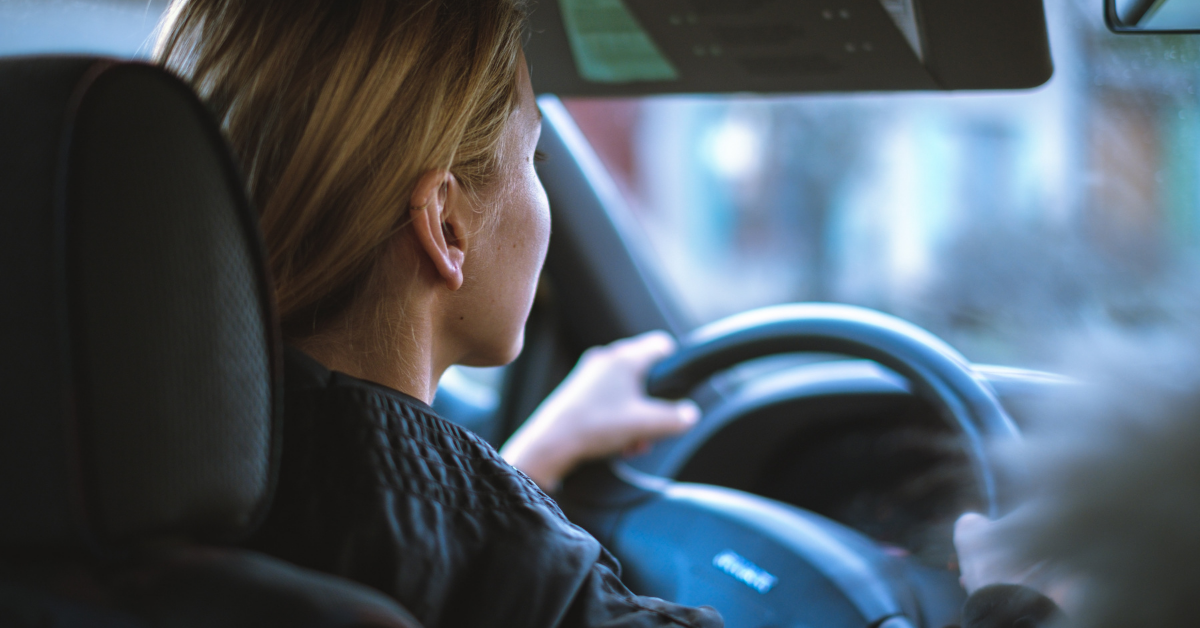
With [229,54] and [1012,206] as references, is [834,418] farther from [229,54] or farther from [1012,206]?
[229,54]

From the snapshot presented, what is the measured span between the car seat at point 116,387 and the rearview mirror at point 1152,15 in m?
0.99

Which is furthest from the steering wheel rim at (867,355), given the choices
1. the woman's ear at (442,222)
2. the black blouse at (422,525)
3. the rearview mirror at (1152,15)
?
the woman's ear at (442,222)

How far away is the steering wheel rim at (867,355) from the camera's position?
135 centimetres

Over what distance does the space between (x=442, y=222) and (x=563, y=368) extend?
1436mm

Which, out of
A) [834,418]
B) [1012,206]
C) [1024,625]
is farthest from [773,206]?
[1024,625]

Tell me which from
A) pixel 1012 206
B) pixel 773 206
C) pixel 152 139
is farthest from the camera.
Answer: pixel 773 206

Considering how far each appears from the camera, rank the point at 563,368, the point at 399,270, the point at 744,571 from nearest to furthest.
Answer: the point at 399,270
the point at 744,571
the point at 563,368

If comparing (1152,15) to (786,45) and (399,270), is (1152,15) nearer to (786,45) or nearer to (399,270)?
(786,45)

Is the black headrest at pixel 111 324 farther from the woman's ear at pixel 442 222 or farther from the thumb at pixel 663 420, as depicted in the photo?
the thumb at pixel 663 420

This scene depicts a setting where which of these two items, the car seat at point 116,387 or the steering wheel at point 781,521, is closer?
the car seat at point 116,387

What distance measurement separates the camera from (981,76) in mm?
1305

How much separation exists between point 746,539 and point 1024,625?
679mm

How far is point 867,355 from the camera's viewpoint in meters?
1.61

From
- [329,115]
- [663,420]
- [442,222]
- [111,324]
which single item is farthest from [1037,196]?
[111,324]
